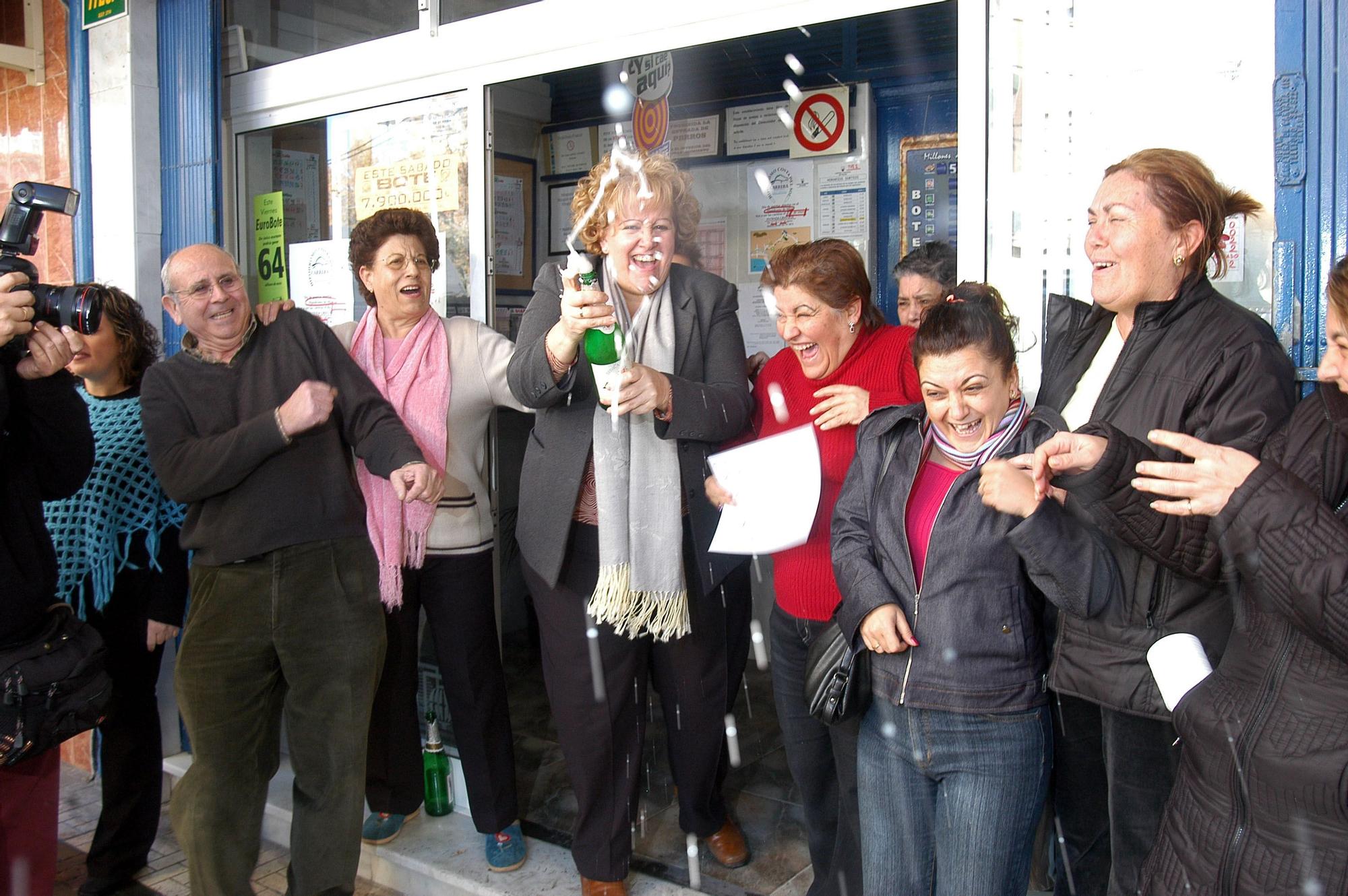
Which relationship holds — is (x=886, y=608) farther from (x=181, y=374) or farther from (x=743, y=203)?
(x=743, y=203)

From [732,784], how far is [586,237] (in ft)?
7.14

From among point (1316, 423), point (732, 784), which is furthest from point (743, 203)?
point (1316, 423)

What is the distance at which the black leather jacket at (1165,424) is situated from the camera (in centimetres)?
196

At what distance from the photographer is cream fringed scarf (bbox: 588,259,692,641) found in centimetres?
291

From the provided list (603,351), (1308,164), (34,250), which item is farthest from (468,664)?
(1308,164)

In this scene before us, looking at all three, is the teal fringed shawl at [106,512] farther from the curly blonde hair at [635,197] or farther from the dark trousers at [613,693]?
the curly blonde hair at [635,197]

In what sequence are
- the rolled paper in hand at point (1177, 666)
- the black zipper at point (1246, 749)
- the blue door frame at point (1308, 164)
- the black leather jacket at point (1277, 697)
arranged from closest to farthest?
the black leather jacket at point (1277, 697) → the black zipper at point (1246, 749) → the rolled paper in hand at point (1177, 666) → the blue door frame at point (1308, 164)

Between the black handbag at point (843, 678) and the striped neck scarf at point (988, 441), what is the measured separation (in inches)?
3.4

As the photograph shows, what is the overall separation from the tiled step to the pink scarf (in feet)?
2.82

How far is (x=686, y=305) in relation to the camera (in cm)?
300

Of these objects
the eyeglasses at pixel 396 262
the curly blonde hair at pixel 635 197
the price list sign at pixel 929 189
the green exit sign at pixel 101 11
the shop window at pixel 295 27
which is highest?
the green exit sign at pixel 101 11

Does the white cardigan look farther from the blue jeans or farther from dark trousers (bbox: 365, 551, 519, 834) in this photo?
the blue jeans

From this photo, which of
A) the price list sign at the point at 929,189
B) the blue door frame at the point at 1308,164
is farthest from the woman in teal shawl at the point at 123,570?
the blue door frame at the point at 1308,164

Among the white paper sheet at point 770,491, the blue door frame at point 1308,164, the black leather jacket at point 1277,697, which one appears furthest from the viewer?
the white paper sheet at point 770,491
